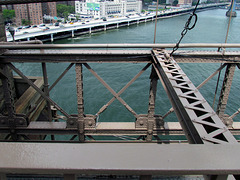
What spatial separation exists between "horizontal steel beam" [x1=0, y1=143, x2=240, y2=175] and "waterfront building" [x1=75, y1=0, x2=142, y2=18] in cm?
9447

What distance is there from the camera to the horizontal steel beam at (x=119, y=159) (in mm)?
986

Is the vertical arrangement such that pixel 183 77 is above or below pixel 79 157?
below

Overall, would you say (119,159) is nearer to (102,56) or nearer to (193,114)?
(193,114)

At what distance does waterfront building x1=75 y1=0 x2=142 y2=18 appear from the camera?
93125 mm

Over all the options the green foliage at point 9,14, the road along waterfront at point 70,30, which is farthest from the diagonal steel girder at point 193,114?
the green foliage at point 9,14

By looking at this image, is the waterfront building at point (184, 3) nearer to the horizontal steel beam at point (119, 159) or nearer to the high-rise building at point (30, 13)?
the high-rise building at point (30, 13)

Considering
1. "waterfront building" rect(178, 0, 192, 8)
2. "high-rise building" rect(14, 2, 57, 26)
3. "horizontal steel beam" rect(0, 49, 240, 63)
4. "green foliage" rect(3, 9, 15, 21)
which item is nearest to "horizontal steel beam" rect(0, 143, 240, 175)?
"horizontal steel beam" rect(0, 49, 240, 63)

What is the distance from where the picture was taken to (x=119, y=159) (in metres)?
1.02

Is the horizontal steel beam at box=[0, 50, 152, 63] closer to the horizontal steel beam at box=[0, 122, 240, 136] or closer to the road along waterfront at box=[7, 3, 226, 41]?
the horizontal steel beam at box=[0, 122, 240, 136]

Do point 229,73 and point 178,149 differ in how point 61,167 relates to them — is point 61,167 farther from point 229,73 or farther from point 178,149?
point 229,73

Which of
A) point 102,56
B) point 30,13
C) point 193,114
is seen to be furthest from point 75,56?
point 30,13

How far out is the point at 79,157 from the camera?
1.04m

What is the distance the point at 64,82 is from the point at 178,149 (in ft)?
67.5

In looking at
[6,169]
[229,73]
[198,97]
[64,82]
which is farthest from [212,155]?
[64,82]
